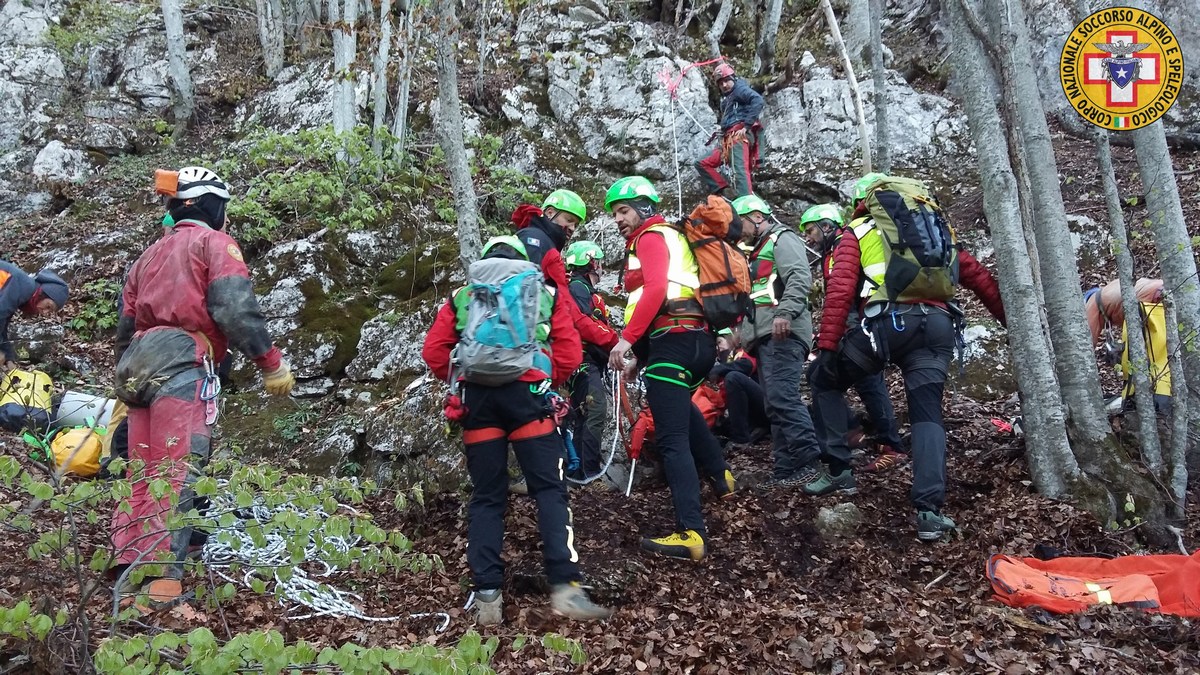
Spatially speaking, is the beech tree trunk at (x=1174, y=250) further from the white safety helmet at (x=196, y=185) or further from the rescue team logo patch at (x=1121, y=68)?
the white safety helmet at (x=196, y=185)

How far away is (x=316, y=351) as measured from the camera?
9.15 meters

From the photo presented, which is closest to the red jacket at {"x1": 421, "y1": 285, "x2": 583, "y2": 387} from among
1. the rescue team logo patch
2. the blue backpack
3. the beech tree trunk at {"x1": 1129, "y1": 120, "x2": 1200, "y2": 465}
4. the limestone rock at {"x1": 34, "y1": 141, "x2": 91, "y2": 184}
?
the blue backpack

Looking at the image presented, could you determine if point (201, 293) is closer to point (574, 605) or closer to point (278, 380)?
point (278, 380)

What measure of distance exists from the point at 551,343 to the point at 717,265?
1.25m

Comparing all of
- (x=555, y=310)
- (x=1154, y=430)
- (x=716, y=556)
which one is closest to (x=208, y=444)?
(x=555, y=310)

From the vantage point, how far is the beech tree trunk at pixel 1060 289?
488cm

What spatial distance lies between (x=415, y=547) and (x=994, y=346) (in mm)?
6354

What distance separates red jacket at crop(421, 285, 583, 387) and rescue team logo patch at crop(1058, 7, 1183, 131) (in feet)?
10.9

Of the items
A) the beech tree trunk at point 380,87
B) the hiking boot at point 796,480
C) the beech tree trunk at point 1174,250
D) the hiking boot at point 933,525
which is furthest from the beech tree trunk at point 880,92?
the beech tree trunk at point 380,87

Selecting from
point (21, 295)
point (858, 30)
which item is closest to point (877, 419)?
point (21, 295)

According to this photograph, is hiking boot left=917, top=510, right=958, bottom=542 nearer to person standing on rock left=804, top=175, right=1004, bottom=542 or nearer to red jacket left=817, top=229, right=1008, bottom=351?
person standing on rock left=804, top=175, right=1004, bottom=542

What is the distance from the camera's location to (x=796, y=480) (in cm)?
571

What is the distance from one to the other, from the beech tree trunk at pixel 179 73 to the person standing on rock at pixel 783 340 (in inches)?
594

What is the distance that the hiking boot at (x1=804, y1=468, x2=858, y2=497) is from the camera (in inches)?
213
